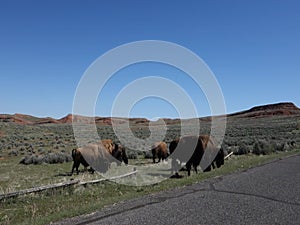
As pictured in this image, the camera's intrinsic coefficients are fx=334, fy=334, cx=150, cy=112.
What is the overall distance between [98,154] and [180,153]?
5955 millimetres

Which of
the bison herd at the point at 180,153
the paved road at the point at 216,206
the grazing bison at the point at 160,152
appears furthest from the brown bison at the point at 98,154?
the paved road at the point at 216,206

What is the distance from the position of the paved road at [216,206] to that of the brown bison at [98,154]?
10.1 meters

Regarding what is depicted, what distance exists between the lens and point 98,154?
66.4 feet

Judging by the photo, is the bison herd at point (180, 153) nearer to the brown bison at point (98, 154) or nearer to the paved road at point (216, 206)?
the brown bison at point (98, 154)

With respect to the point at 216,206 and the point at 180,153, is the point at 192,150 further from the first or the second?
the point at 216,206

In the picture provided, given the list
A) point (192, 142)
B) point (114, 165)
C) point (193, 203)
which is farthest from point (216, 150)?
point (193, 203)

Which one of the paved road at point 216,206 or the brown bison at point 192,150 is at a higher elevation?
the brown bison at point 192,150

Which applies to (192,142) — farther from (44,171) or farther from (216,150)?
(44,171)

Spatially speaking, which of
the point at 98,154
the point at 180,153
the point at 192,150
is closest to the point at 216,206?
the point at 192,150

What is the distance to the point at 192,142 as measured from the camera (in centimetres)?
1620

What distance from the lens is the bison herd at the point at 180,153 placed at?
1605 centimetres

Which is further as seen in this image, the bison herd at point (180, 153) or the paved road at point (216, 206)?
the bison herd at point (180, 153)

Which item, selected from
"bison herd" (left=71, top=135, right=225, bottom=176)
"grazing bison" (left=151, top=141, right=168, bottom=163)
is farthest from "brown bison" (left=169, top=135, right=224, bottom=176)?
"grazing bison" (left=151, top=141, right=168, bottom=163)

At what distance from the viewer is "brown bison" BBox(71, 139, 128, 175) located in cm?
1925
